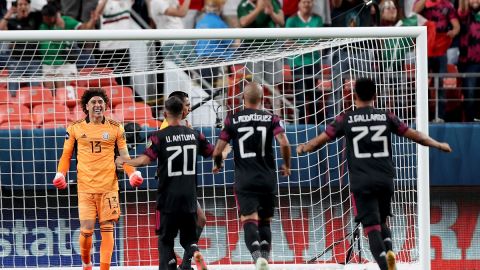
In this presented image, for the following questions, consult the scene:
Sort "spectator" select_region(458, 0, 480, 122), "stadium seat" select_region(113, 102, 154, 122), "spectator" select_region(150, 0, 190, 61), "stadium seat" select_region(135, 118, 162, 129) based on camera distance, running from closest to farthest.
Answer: "stadium seat" select_region(135, 118, 162, 129), "stadium seat" select_region(113, 102, 154, 122), "spectator" select_region(458, 0, 480, 122), "spectator" select_region(150, 0, 190, 61)

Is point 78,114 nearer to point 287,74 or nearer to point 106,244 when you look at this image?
point 287,74

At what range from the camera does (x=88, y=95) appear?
1363cm

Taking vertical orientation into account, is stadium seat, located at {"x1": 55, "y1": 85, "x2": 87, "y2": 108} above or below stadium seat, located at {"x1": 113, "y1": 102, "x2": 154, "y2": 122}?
above

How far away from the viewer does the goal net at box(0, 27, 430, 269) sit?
15.6 meters

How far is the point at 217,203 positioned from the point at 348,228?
1.62m

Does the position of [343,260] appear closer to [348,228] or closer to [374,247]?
[348,228]

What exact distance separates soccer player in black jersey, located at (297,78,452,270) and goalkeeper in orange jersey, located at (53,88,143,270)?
2326 millimetres

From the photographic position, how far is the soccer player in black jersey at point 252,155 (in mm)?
12500

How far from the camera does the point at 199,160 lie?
52.4 ft

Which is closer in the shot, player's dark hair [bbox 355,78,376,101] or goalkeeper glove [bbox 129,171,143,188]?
player's dark hair [bbox 355,78,376,101]

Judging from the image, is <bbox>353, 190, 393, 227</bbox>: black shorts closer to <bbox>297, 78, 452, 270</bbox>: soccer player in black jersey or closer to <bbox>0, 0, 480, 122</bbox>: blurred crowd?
<bbox>297, 78, 452, 270</bbox>: soccer player in black jersey

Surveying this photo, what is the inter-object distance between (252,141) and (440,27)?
6.07 m

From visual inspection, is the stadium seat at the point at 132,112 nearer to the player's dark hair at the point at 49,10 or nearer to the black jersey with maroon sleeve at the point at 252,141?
the player's dark hair at the point at 49,10

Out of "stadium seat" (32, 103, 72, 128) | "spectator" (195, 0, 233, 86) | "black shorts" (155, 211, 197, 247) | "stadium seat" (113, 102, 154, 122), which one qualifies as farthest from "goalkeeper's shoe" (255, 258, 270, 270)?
"stadium seat" (32, 103, 72, 128)
